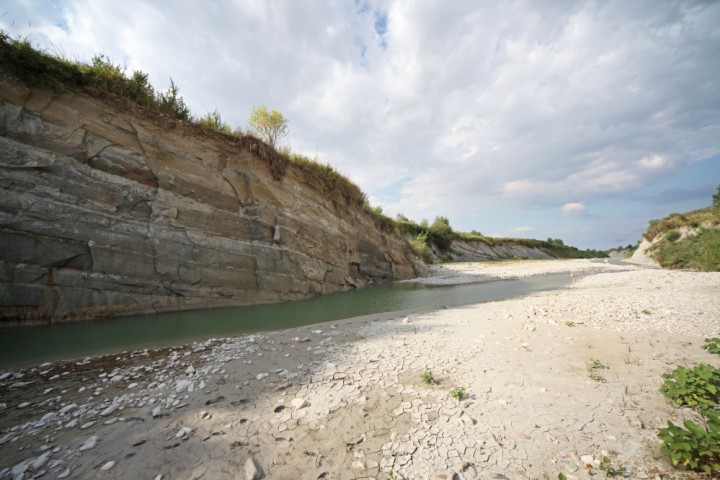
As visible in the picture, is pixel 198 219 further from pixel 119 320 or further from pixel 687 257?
pixel 687 257

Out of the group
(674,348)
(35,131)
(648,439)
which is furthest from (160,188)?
(674,348)

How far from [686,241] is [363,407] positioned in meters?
33.0

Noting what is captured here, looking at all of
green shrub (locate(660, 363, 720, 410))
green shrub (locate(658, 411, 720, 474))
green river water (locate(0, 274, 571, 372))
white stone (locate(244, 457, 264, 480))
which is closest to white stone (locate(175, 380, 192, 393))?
white stone (locate(244, 457, 264, 480))

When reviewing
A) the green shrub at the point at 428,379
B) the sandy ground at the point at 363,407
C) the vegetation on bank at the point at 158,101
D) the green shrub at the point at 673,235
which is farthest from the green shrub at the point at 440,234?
the green shrub at the point at 428,379

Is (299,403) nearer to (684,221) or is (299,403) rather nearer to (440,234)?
(684,221)

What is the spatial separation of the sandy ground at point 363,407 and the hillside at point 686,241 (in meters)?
19.1

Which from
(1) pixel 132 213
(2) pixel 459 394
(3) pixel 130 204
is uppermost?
(3) pixel 130 204

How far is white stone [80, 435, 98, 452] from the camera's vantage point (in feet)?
10.8

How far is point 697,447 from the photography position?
7.90ft

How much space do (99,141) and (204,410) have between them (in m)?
12.8

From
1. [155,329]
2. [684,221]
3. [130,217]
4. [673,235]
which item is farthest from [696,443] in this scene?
[684,221]

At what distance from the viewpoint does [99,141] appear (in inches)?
432

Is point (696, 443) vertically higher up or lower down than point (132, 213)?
lower down

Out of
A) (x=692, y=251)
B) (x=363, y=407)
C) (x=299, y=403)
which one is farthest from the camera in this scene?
(x=692, y=251)
